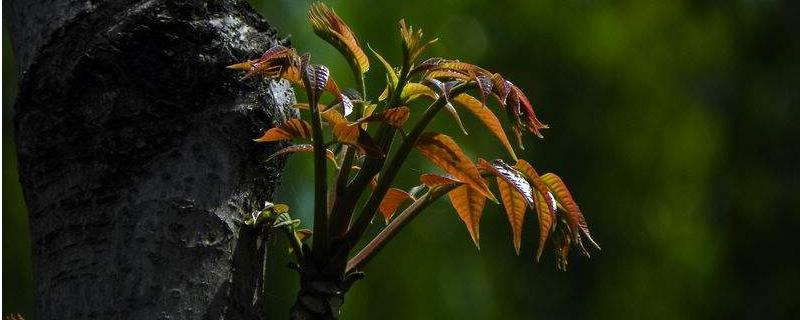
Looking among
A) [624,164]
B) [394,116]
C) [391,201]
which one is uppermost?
[394,116]

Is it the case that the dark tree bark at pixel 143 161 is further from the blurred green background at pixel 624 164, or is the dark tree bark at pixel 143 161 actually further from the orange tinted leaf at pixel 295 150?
the blurred green background at pixel 624 164

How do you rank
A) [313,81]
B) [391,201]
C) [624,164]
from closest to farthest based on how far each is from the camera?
1. [313,81]
2. [391,201]
3. [624,164]

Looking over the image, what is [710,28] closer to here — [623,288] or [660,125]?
[660,125]

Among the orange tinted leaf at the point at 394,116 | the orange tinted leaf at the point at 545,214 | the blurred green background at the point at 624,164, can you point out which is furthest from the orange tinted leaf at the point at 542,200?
the blurred green background at the point at 624,164

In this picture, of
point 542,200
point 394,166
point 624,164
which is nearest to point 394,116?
point 394,166

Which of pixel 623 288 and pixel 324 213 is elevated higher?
pixel 324 213

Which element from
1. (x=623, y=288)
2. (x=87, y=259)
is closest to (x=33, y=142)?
(x=87, y=259)

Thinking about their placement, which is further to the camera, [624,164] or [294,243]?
[624,164]

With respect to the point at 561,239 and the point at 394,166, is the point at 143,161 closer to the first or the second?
the point at 394,166
